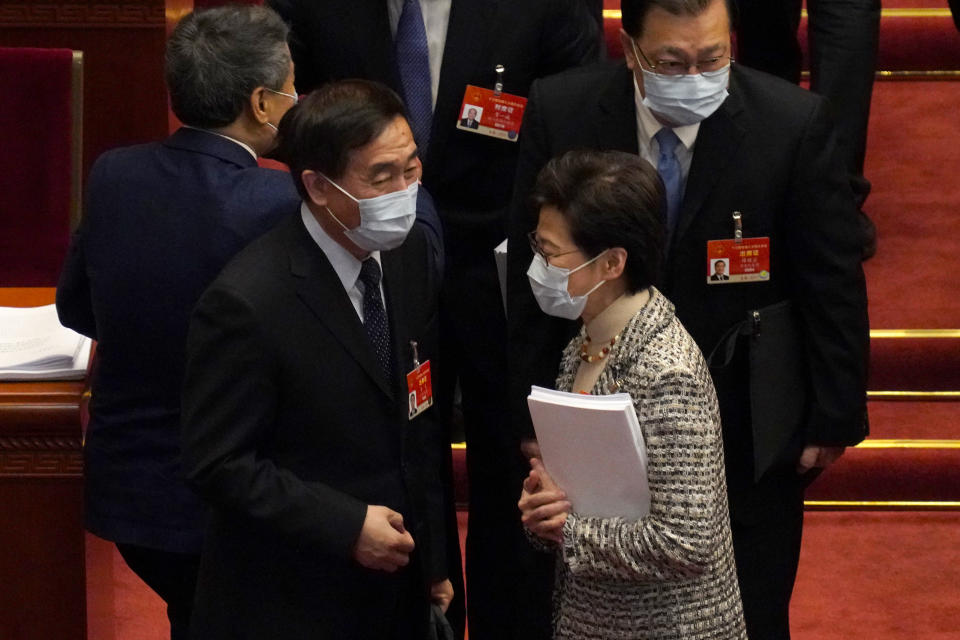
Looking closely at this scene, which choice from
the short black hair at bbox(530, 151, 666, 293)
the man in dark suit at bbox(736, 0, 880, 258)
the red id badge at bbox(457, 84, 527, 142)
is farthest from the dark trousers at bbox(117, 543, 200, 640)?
the man in dark suit at bbox(736, 0, 880, 258)

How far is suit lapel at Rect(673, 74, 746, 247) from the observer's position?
107 inches

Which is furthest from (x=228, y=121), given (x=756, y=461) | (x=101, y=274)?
(x=756, y=461)

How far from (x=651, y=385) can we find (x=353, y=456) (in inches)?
19.7

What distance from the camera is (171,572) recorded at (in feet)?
9.28

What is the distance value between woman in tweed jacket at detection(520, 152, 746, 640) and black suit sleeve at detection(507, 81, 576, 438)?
0.37m

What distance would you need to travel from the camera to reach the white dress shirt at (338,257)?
2.44 m

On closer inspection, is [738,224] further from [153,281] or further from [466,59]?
[153,281]

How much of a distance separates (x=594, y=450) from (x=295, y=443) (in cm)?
47

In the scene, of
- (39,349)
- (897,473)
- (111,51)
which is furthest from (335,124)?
(897,473)

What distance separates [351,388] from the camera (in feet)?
7.89

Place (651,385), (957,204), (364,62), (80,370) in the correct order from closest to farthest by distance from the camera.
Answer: (651,385) < (80,370) < (364,62) < (957,204)

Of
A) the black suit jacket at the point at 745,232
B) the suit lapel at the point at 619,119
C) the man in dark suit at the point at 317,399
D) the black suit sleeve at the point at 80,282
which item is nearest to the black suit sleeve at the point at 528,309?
the black suit jacket at the point at 745,232

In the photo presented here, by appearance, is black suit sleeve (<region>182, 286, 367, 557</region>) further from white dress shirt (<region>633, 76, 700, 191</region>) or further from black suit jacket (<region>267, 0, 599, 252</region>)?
black suit jacket (<region>267, 0, 599, 252</region>)

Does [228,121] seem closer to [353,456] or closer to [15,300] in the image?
[353,456]
